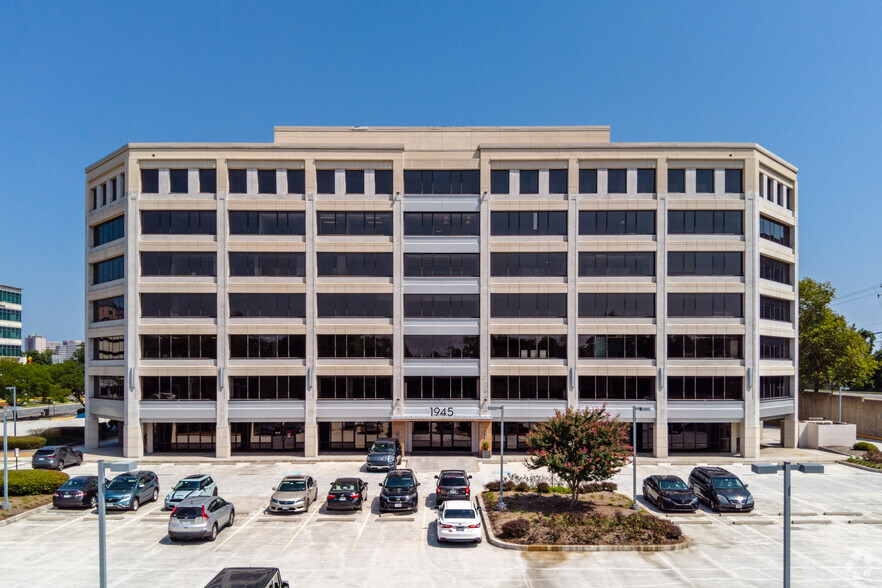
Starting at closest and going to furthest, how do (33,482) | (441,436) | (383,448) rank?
(33,482), (383,448), (441,436)

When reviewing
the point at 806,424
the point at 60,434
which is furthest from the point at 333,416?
the point at 806,424

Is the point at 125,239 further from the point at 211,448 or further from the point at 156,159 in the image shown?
the point at 211,448

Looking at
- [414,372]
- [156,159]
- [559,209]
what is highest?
[156,159]

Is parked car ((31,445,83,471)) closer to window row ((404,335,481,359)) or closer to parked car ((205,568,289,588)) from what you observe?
window row ((404,335,481,359))

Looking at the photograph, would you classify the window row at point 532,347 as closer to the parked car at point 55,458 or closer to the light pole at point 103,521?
the light pole at point 103,521

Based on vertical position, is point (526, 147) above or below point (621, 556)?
above

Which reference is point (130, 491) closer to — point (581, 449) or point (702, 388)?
point (581, 449)

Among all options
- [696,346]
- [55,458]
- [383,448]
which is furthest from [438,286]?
[55,458]
